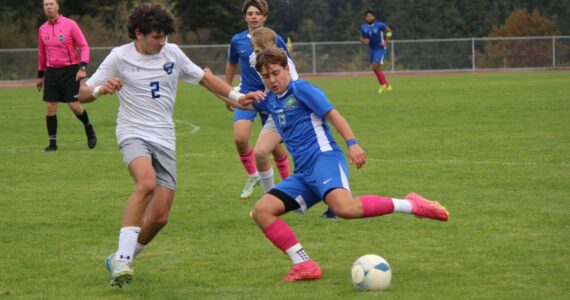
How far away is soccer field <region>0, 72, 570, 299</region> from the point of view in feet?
20.7

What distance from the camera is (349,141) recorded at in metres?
6.48

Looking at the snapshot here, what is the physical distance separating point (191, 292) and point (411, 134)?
412 inches

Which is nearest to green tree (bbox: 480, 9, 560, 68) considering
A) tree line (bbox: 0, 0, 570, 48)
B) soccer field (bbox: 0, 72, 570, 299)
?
tree line (bbox: 0, 0, 570, 48)

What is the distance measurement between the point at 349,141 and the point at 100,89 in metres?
1.64

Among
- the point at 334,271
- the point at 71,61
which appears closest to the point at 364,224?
the point at 334,271

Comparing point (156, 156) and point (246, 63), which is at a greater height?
point (246, 63)

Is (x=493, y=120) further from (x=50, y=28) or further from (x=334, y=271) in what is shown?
(x=334, y=271)

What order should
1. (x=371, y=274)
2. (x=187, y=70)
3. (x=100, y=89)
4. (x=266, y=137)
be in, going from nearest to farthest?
Answer: 1. (x=371, y=274)
2. (x=100, y=89)
3. (x=187, y=70)
4. (x=266, y=137)

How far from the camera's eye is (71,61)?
1500cm

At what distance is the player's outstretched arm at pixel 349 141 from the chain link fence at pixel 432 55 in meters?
37.4

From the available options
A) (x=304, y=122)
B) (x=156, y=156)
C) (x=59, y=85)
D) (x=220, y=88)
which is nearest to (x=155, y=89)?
(x=156, y=156)

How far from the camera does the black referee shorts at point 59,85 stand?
48.8 feet

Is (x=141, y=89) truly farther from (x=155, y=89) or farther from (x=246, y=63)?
(x=246, y=63)

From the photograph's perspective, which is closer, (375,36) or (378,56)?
(378,56)
